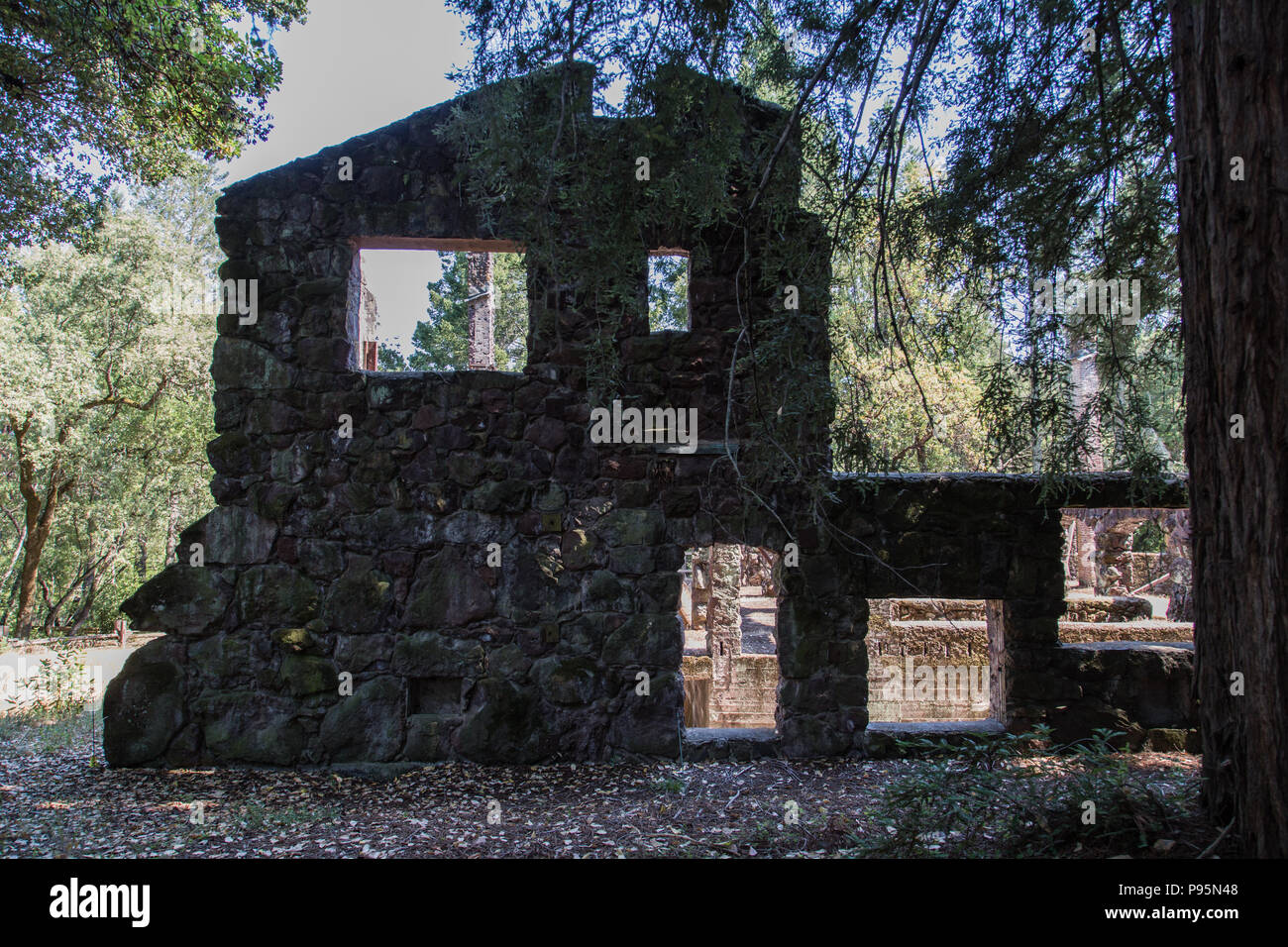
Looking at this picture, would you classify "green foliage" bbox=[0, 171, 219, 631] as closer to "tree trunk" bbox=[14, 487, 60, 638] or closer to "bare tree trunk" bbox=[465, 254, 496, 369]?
"tree trunk" bbox=[14, 487, 60, 638]

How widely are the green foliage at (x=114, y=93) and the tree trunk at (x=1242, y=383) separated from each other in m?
5.79

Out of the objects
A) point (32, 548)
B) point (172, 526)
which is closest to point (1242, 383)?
point (32, 548)

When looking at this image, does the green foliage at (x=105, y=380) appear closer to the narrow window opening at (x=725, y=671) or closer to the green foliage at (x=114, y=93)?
the green foliage at (x=114, y=93)

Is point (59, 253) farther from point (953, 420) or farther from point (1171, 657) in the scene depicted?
point (1171, 657)

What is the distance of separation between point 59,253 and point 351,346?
14522 mm

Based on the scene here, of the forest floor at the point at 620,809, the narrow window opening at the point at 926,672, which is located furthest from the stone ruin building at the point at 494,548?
the narrow window opening at the point at 926,672

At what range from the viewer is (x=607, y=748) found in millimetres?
5359

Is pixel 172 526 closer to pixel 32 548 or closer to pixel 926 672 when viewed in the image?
pixel 32 548

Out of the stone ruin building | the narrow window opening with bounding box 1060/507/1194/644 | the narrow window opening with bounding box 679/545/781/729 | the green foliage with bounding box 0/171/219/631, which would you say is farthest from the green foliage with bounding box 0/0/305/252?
the narrow window opening with bounding box 1060/507/1194/644

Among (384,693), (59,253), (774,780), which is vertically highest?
(59,253)

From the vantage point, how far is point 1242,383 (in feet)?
7.83

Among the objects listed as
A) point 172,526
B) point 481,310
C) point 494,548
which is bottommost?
point 494,548

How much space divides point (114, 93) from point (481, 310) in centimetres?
1046

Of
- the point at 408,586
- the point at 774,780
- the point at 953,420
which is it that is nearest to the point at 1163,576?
the point at 953,420
